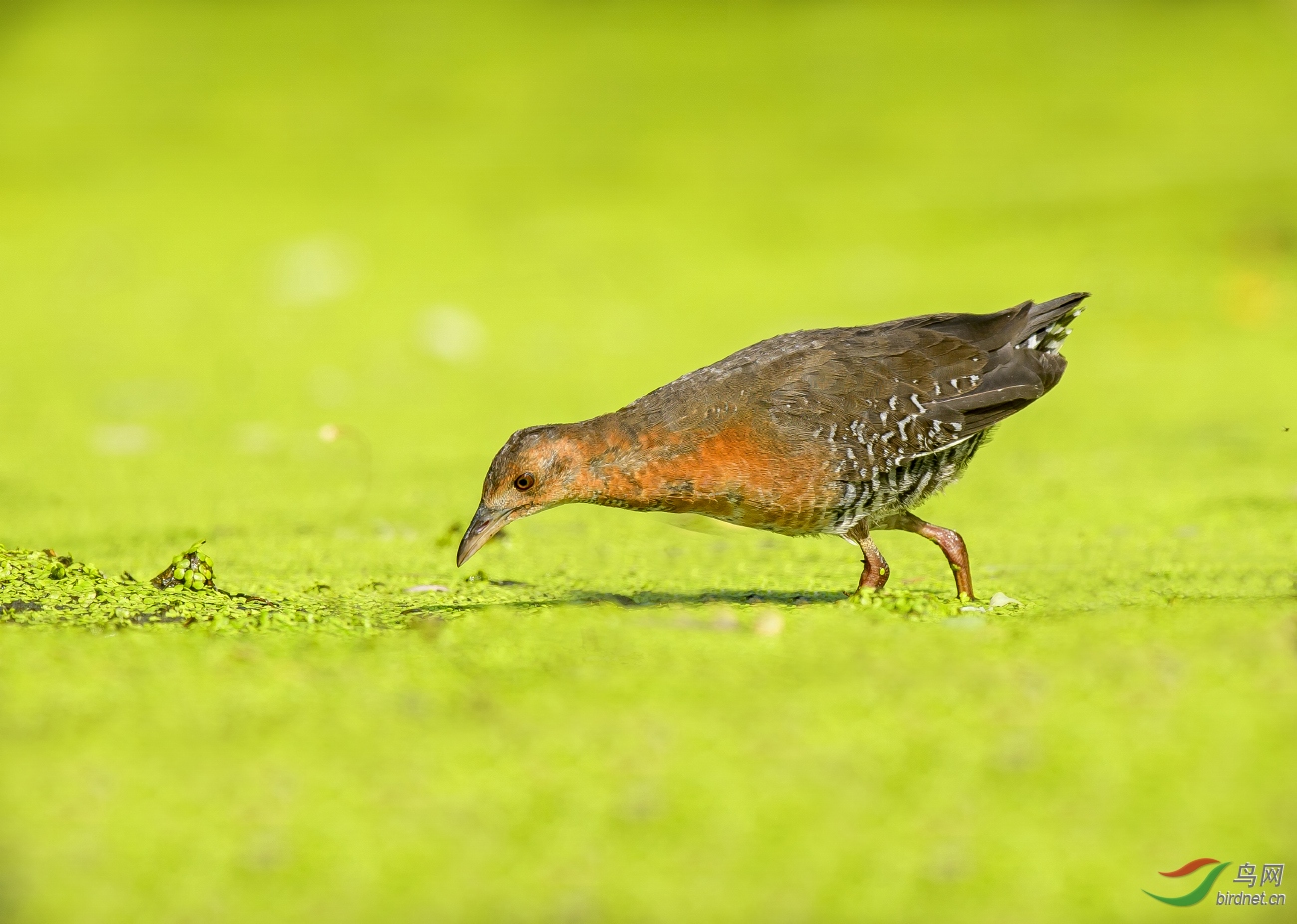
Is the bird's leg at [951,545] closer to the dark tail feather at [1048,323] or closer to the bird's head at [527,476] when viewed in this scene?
the dark tail feather at [1048,323]

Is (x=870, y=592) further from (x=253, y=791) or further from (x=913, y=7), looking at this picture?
(x=913, y=7)

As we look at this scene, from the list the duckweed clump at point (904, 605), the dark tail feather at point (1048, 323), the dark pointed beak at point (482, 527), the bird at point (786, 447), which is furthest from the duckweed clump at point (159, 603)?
the dark tail feather at point (1048, 323)

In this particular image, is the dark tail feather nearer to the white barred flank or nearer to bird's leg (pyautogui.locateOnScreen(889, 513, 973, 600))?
the white barred flank

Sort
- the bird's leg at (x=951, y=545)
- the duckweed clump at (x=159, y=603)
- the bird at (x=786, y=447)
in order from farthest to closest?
the bird's leg at (x=951, y=545), the bird at (x=786, y=447), the duckweed clump at (x=159, y=603)

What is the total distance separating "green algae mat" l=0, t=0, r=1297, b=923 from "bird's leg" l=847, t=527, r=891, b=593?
0.23 m

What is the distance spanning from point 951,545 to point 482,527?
1508mm

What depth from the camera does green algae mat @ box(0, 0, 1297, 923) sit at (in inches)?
106

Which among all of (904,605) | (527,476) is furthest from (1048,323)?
(527,476)

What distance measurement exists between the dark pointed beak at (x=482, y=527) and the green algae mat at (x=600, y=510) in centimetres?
26

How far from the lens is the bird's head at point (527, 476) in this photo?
4.41m

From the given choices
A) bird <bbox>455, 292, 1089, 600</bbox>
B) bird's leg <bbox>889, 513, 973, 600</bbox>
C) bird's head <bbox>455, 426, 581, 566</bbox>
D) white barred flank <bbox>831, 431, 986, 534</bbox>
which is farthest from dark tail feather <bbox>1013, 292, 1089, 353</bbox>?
bird's head <bbox>455, 426, 581, 566</bbox>

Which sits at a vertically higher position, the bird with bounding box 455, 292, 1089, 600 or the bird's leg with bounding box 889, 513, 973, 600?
the bird with bounding box 455, 292, 1089, 600

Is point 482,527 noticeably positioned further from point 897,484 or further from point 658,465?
point 897,484

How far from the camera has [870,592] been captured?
412 centimetres
